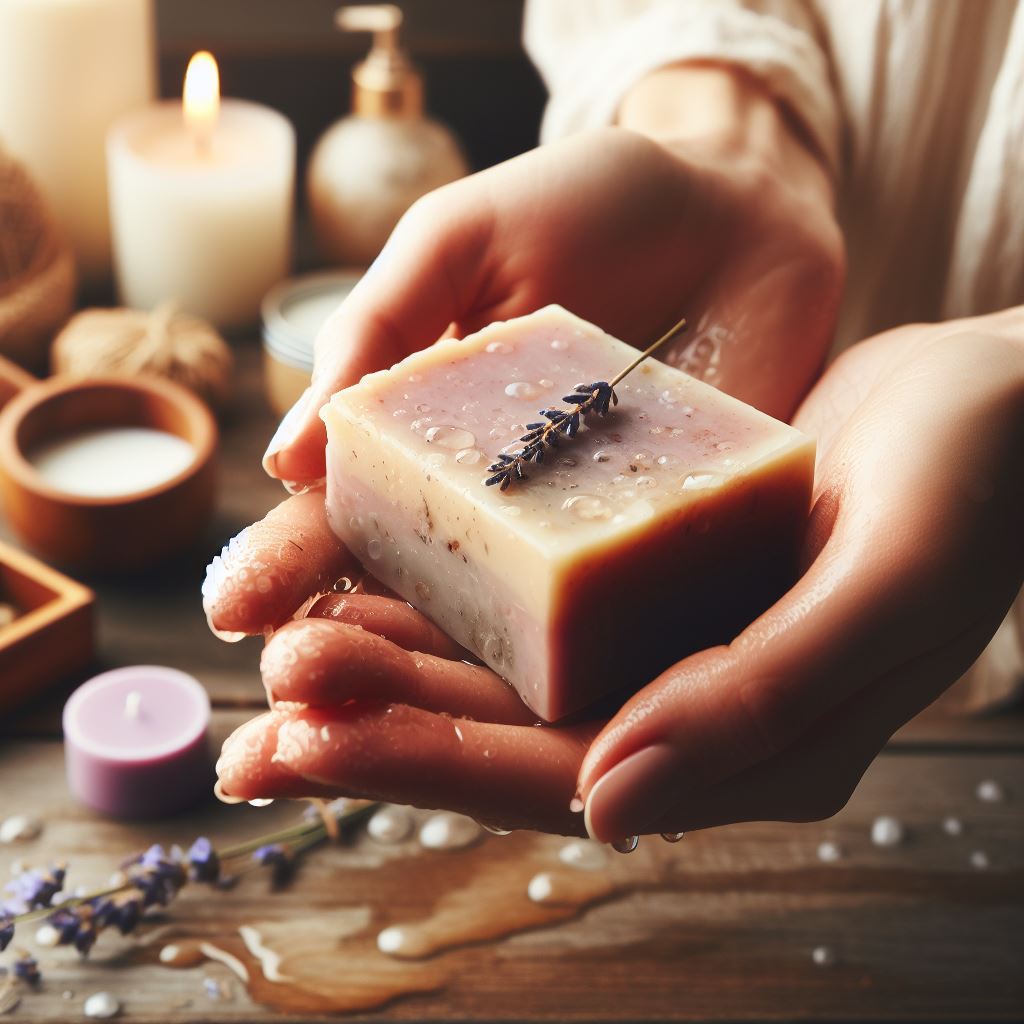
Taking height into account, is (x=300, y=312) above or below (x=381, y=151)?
below

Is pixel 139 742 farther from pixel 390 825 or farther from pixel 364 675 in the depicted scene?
pixel 364 675

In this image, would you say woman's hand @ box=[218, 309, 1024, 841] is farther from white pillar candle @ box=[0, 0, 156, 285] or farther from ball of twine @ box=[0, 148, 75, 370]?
white pillar candle @ box=[0, 0, 156, 285]

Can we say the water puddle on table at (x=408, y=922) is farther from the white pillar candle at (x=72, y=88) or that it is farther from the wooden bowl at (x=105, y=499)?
the white pillar candle at (x=72, y=88)

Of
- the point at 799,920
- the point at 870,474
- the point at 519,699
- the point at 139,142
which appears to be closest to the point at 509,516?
the point at 519,699

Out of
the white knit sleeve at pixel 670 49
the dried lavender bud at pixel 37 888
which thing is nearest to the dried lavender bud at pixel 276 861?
the dried lavender bud at pixel 37 888

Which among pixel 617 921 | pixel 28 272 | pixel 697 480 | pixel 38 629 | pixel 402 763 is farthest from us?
pixel 28 272

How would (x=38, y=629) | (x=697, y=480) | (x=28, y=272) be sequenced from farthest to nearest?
(x=28, y=272) < (x=38, y=629) < (x=697, y=480)

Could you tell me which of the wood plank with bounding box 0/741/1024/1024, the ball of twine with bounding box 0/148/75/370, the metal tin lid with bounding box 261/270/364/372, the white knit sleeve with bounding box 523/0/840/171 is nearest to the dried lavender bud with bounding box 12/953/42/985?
the wood plank with bounding box 0/741/1024/1024

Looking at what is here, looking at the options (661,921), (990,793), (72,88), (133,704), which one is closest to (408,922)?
(661,921)
